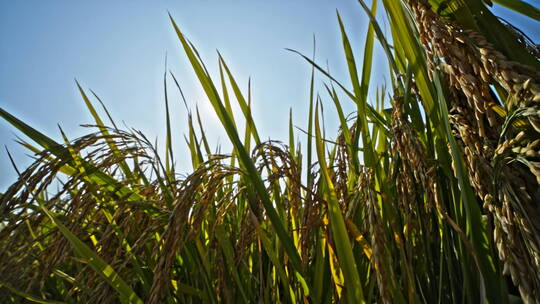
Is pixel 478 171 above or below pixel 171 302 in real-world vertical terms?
Answer: above

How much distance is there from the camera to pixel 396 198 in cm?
94

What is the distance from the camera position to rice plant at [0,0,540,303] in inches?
22.5

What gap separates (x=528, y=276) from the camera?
20.2 inches

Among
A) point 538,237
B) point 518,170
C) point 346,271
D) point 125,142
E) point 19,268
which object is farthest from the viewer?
point 125,142

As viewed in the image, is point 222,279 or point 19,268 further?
point 19,268

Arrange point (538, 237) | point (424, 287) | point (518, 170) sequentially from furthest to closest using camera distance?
point (424, 287) → point (518, 170) → point (538, 237)

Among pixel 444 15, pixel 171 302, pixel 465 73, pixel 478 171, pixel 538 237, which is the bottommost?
pixel 171 302

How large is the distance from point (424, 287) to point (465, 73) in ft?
1.65

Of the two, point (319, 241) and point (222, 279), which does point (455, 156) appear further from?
point (222, 279)

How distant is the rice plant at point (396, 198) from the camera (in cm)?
57

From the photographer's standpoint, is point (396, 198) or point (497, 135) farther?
point (396, 198)

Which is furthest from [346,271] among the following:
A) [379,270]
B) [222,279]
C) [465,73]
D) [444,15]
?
[444,15]

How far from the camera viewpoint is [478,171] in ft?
1.97

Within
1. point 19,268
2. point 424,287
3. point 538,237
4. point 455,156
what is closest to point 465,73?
point 455,156
